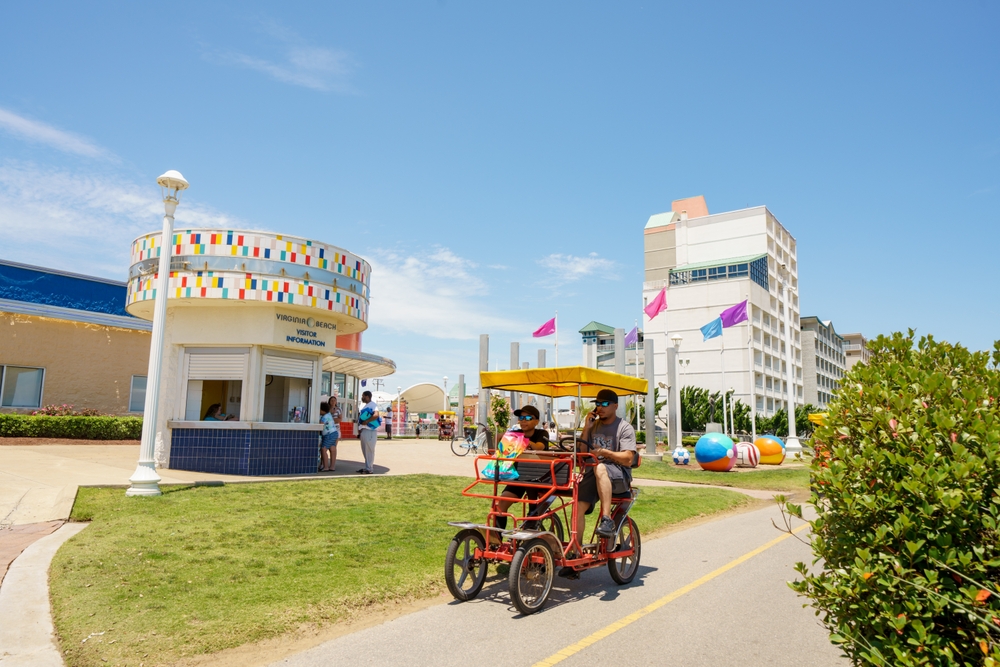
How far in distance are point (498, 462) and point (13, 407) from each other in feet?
79.1

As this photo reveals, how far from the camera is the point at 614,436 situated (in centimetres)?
757

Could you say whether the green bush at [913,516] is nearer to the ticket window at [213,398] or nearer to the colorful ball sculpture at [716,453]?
the ticket window at [213,398]

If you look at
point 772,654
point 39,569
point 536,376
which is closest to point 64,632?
point 39,569

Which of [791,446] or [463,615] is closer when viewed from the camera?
[463,615]

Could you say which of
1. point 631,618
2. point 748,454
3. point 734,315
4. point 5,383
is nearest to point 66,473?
point 631,618

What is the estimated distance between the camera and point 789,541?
34.7 feet

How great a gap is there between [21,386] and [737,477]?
2515cm

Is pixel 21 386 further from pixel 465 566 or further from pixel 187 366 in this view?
pixel 465 566

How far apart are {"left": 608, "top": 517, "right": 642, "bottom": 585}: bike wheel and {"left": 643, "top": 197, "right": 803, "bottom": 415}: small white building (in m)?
68.2

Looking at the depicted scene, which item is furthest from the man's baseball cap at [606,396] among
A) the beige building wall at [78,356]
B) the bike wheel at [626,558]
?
the beige building wall at [78,356]

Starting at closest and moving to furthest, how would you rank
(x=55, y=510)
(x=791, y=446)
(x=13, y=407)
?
1. (x=55, y=510)
2. (x=13, y=407)
3. (x=791, y=446)

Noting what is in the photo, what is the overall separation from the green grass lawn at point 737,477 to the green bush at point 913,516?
1800 centimetres

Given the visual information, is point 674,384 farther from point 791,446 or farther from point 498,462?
point 498,462

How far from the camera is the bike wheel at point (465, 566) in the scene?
6367 mm
